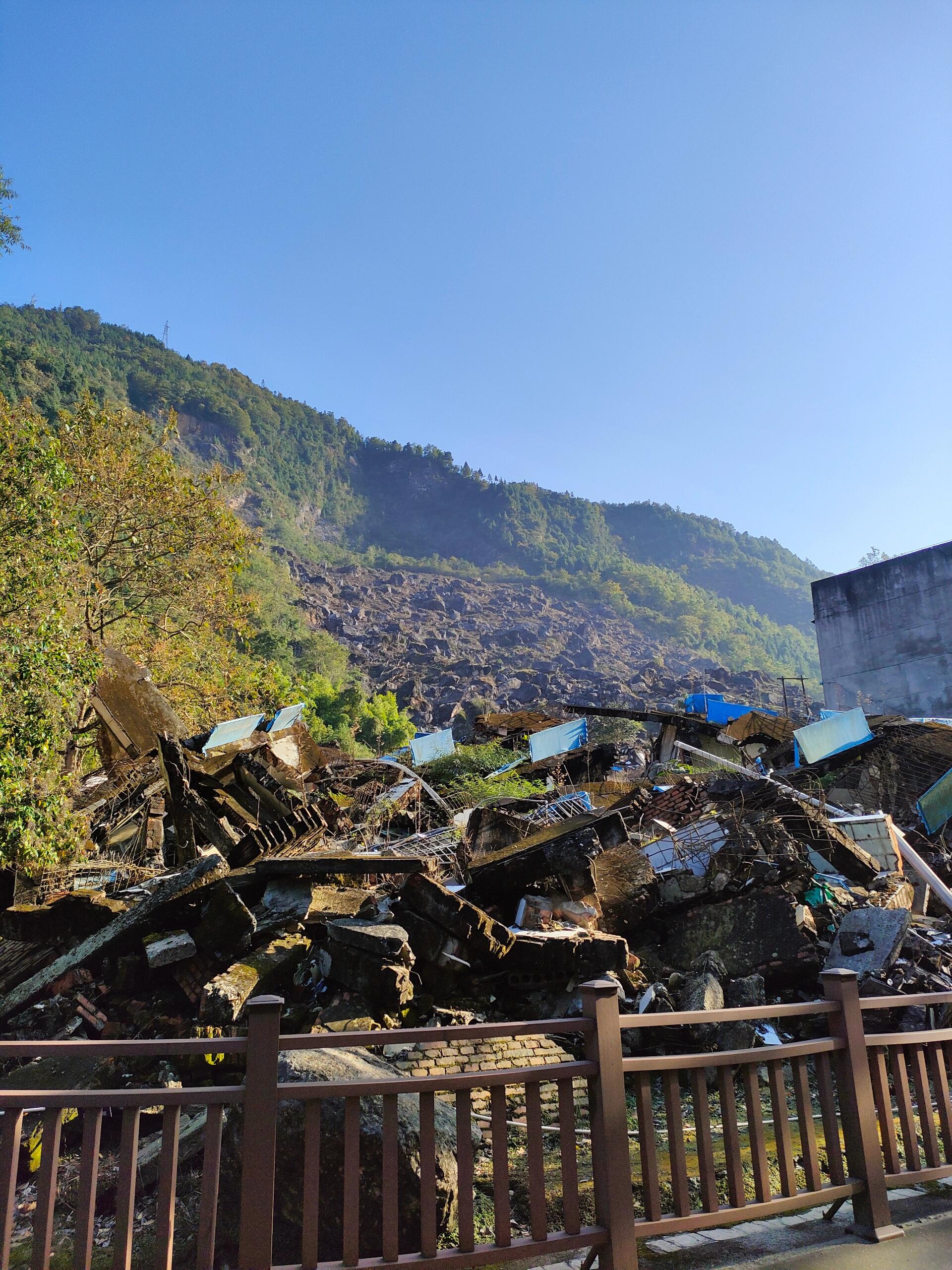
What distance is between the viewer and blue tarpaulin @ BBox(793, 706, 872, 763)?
42.8 feet

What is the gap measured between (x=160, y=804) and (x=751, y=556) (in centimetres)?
14477

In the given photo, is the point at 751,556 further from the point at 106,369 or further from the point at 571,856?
the point at 571,856

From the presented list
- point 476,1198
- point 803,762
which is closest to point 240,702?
point 803,762

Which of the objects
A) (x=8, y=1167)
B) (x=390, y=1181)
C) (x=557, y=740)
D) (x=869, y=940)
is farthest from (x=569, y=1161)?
(x=557, y=740)

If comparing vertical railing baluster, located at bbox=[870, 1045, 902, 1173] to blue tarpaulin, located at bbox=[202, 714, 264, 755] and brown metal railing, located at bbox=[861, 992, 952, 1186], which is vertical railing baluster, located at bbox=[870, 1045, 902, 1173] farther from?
blue tarpaulin, located at bbox=[202, 714, 264, 755]

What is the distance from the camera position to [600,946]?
6062mm

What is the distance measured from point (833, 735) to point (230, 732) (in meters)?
9.88

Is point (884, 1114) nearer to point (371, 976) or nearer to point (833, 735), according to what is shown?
point (371, 976)

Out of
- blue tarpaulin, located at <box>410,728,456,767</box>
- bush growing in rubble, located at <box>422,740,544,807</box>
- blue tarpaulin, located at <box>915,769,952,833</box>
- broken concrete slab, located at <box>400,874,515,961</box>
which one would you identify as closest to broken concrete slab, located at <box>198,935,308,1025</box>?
broken concrete slab, located at <box>400,874,515,961</box>

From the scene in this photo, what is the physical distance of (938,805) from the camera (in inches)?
461

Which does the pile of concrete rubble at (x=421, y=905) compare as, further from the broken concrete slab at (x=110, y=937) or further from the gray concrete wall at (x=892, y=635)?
A: the gray concrete wall at (x=892, y=635)

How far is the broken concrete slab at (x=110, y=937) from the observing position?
6254 millimetres

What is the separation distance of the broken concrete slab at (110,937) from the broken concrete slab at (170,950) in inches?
10.8

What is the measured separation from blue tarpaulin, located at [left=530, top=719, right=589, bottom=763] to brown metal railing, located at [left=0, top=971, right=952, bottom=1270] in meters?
12.9
